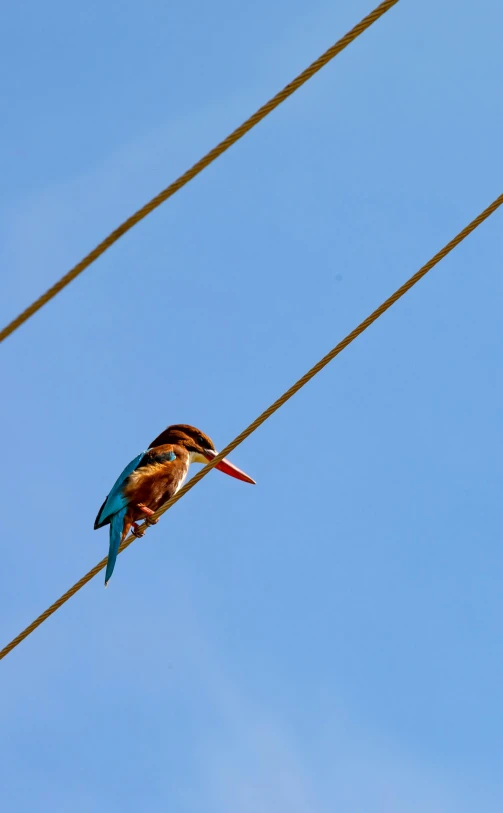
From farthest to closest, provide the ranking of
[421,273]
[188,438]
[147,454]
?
[188,438]
[147,454]
[421,273]

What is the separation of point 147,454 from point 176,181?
13.8 ft

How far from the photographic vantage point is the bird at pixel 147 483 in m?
7.28

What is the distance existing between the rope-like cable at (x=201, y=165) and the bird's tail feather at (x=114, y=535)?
338 centimetres

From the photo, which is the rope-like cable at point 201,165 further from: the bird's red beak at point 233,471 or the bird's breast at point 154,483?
the bird's red beak at point 233,471

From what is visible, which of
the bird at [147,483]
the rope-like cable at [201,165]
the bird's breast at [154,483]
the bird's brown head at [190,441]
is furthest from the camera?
the bird's brown head at [190,441]

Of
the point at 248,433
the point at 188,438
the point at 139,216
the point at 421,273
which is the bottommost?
the point at 139,216

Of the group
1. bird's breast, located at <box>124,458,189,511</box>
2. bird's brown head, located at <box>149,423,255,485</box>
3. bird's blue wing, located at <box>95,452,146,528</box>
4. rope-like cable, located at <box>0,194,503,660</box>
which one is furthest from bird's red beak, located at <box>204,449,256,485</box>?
rope-like cable, located at <box>0,194,503,660</box>

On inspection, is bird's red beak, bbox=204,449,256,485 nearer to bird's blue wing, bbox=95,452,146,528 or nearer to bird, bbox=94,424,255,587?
bird, bbox=94,424,255,587

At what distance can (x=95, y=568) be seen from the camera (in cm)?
502

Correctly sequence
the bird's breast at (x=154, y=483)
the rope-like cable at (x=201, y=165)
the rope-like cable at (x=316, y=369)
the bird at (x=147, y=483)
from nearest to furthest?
the rope-like cable at (x=201, y=165) → the rope-like cable at (x=316, y=369) → the bird at (x=147, y=483) → the bird's breast at (x=154, y=483)

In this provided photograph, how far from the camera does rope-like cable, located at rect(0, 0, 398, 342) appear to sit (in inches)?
142

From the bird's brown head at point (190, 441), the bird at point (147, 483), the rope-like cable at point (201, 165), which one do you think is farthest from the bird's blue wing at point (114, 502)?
the rope-like cable at point (201, 165)

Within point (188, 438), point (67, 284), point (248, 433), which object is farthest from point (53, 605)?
point (188, 438)

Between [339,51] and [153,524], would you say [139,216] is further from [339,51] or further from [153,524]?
[153,524]
